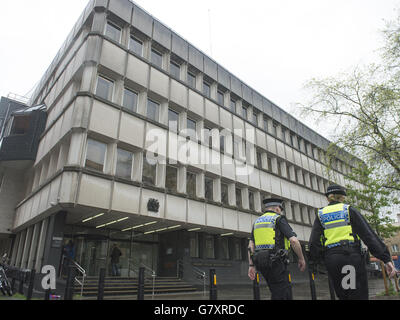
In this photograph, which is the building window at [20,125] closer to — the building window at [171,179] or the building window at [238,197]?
the building window at [171,179]

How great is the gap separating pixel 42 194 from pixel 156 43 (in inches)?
465

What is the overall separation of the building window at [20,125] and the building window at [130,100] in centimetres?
789

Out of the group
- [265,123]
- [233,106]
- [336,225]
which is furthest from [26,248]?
[265,123]

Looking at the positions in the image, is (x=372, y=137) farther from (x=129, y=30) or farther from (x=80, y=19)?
(x=80, y=19)

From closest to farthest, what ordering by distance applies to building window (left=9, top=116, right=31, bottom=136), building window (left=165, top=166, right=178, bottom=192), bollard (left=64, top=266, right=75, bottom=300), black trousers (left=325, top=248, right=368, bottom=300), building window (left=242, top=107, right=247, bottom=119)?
black trousers (left=325, top=248, right=368, bottom=300) < bollard (left=64, top=266, right=75, bottom=300) < building window (left=165, top=166, right=178, bottom=192) < building window (left=9, top=116, right=31, bottom=136) < building window (left=242, top=107, right=247, bottom=119)

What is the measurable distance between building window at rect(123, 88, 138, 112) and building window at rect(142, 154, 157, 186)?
3.00 meters

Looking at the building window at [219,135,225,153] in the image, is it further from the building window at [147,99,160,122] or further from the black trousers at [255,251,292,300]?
the black trousers at [255,251,292,300]

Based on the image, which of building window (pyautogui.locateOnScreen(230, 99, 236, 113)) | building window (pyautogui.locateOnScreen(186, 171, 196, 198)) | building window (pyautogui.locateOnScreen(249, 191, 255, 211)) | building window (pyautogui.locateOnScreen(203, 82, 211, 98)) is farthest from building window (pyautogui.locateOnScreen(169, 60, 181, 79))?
building window (pyautogui.locateOnScreen(249, 191, 255, 211))

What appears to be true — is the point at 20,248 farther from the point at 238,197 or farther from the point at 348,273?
the point at 348,273

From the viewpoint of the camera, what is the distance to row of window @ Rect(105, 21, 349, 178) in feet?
59.9

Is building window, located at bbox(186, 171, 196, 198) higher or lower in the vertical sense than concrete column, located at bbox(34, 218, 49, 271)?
higher

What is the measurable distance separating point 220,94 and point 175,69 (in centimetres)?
505

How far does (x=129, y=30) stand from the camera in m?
17.9
